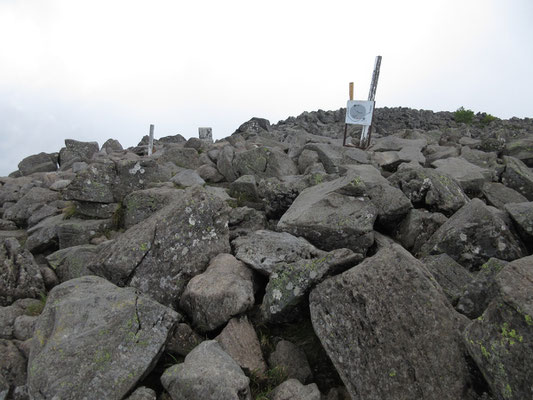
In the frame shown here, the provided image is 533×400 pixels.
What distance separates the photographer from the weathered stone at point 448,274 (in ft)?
18.7

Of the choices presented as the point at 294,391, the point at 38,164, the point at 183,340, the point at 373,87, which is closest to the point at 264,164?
the point at 183,340

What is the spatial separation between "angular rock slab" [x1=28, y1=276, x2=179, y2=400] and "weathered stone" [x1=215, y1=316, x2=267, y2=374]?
2.72 feet

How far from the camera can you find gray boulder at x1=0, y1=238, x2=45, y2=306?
7496mm

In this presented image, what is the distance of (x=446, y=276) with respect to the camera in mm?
5906

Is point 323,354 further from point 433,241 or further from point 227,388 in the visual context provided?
point 433,241

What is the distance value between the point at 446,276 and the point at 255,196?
6.64 m

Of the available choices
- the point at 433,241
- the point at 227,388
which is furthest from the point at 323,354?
the point at 433,241

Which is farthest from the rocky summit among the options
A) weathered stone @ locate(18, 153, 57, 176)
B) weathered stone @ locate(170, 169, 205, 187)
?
weathered stone @ locate(18, 153, 57, 176)

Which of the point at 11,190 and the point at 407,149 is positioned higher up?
the point at 407,149

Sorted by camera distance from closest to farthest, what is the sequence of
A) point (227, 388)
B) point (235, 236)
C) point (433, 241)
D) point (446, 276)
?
point (227, 388)
point (446, 276)
point (433, 241)
point (235, 236)

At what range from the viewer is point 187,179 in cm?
1366

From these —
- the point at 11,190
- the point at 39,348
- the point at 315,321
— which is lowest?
the point at 11,190

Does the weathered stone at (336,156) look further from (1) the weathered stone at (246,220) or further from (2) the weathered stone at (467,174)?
(1) the weathered stone at (246,220)

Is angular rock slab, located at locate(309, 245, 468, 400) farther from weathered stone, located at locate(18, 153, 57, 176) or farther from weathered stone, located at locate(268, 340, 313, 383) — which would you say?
weathered stone, located at locate(18, 153, 57, 176)
